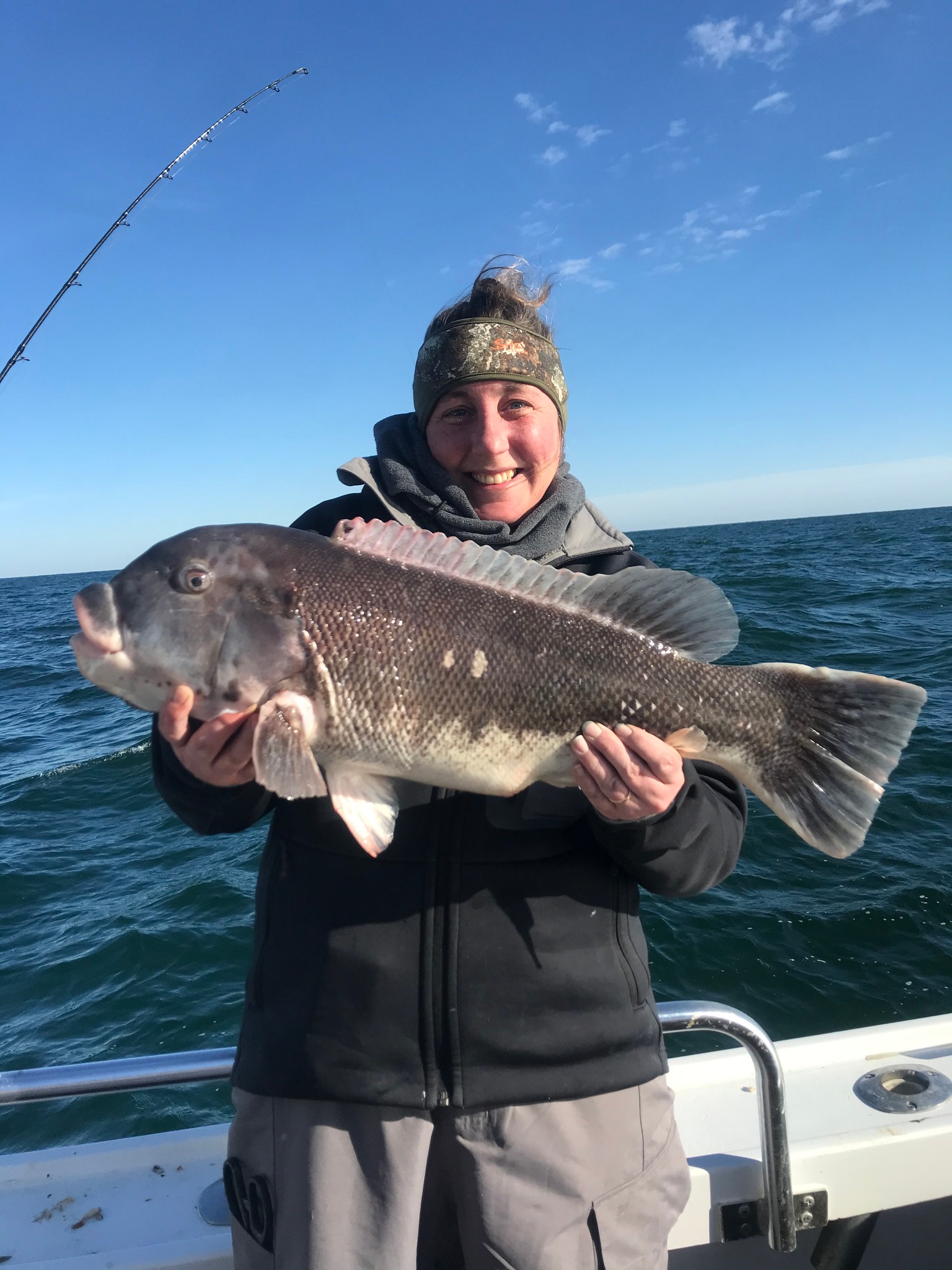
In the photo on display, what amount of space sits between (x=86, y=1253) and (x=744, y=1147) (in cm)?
245

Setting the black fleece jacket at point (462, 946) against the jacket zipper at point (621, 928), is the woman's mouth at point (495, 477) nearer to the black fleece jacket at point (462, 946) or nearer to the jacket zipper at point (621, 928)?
the black fleece jacket at point (462, 946)

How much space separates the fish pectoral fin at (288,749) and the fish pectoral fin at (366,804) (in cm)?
7

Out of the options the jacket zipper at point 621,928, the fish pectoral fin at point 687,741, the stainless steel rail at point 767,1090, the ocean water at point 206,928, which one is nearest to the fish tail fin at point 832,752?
the fish pectoral fin at point 687,741

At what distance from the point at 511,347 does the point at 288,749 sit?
1.72 meters

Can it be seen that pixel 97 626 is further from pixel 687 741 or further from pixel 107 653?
pixel 687 741

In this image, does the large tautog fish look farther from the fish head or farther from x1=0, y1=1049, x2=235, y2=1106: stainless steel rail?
x1=0, y1=1049, x2=235, y2=1106: stainless steel rail

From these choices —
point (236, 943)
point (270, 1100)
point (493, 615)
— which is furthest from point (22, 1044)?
point (493, 615)

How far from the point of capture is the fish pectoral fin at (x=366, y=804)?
2289mm

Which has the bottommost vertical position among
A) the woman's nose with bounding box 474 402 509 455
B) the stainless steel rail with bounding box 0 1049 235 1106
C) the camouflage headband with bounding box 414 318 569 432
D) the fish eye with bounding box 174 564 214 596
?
the stainless steel rail with bounding box 0 1049 235 1106

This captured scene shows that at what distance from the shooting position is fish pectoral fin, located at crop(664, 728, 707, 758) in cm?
254

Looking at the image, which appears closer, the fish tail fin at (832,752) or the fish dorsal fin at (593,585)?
the fish tail fin at (832,752)

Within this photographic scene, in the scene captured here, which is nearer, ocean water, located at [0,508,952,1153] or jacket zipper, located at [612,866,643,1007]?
jacket zipper, located at [612,866,643,1007]

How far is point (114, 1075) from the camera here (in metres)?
2.54

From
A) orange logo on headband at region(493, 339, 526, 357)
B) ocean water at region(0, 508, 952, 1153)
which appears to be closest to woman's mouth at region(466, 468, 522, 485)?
orange logo on headband at region(493, 339, 526, 357)
